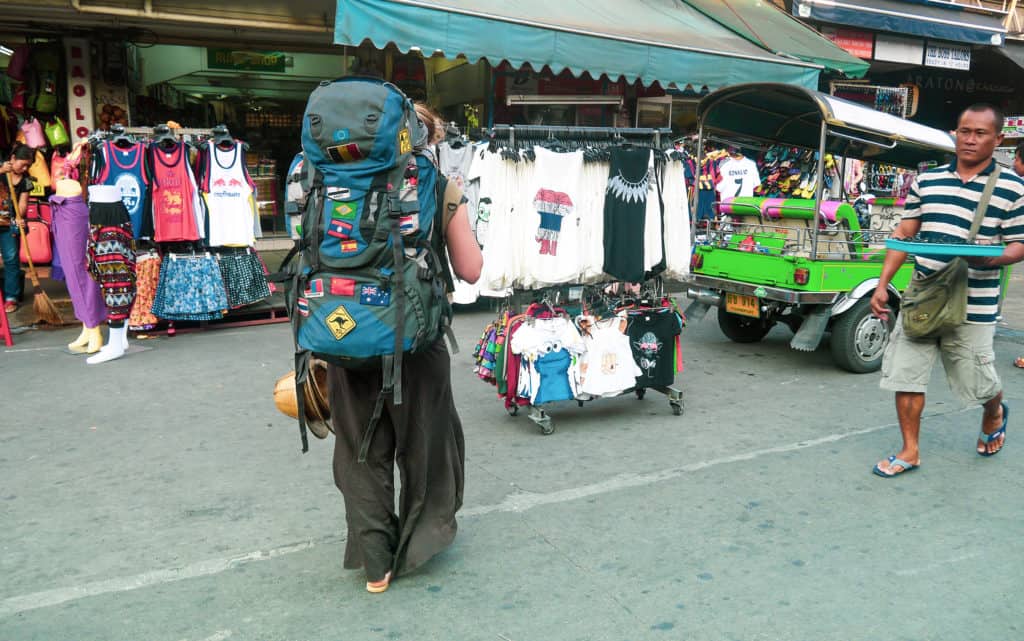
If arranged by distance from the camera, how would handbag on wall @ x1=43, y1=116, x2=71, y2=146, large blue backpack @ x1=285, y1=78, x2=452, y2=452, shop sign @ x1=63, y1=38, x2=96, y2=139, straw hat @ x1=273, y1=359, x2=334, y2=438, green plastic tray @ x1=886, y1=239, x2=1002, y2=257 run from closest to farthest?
large blue backpack @ x1=285, y1=78, x2=452, y2=452
straw hat @ x1=273, y1=359, x2=334, y2=438
green plastic tray @ x1=886, y1=239, x2=1002, y2=257
handbag on wall @ x1=43, y1=116, x2=71, y2=146
shop sign @ x1=63, y1=38, x2=96, y2=139

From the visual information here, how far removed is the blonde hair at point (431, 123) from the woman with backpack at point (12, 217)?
6807 mm

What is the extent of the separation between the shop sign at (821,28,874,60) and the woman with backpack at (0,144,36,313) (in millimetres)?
11701

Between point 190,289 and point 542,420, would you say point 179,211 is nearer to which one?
point 190,289

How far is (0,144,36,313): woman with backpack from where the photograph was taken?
26.8 ft

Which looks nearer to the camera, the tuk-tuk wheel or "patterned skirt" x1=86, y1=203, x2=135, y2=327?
the tuk-tuk wheel

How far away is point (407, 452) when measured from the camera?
10.1 ft

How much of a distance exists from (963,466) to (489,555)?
283cm

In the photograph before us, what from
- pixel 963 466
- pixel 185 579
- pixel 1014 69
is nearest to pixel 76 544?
pixel 185 579

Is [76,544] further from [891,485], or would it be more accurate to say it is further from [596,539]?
[891,485]

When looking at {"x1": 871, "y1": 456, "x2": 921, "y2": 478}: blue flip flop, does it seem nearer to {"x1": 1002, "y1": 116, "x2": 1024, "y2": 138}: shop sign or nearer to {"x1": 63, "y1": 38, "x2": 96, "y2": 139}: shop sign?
{"x1": 63, "y1": 38, "x2": 96, "y2": 139}: shop sign

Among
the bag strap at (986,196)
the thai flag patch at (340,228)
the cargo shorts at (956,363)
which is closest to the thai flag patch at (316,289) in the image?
the thai flag patch at (340,228)

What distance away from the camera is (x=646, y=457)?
15.1ft

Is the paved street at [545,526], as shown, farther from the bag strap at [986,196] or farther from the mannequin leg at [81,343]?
the bag strap at [986,196]

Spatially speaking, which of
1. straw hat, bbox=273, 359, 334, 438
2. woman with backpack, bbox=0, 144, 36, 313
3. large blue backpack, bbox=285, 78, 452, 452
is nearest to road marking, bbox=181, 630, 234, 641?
straw hat, bbox=273, 359, 334, 438
